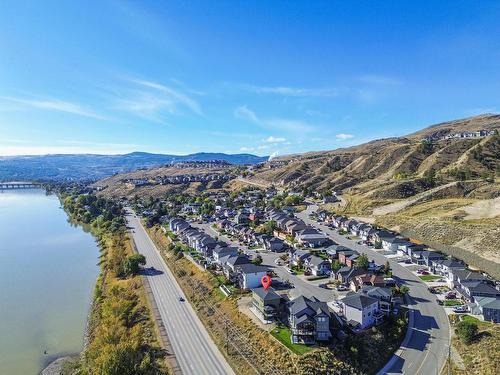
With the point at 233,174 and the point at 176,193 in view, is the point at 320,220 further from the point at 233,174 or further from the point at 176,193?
the point at 233,174

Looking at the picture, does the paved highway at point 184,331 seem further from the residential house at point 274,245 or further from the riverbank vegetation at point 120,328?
the residential house at point 274,245

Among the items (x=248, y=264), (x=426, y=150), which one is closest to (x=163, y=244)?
(x=248, y=264)

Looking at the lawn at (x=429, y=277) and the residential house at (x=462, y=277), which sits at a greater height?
the residential house at (x=462, y=277)

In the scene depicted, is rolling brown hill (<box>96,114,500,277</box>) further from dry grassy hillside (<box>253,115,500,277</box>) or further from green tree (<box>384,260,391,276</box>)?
green tree (<box>384,260,391,276</box>)

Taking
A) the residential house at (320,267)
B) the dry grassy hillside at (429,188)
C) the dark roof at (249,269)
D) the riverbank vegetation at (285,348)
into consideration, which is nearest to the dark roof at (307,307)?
the riverbank vegetation at (285,348)

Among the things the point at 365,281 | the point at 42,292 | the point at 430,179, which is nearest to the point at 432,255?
the point at 365,281

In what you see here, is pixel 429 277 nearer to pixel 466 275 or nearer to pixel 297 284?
pixel 466 275

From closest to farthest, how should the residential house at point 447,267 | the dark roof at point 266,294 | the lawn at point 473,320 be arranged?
1. the lawn at point 473,320
2. the dark roof at point 266,294
3. the residential house at point 447,267
